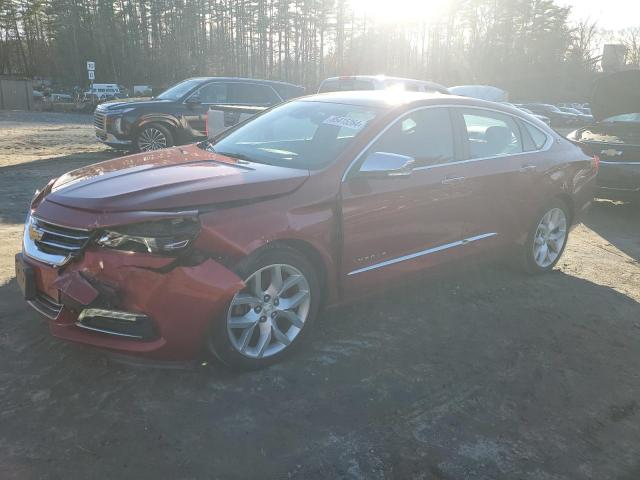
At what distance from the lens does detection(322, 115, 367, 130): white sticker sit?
3877 millimetres

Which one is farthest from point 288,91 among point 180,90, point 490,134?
point 490,134

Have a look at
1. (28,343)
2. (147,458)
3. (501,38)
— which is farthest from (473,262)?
(501,38)

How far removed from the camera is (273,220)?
124 inches

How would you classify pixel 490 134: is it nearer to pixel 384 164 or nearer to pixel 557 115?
pixel 384 164

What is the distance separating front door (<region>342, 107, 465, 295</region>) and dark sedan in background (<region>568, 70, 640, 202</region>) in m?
3.74

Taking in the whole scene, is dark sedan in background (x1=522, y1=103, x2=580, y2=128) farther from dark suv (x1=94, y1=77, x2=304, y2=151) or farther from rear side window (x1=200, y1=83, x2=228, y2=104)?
rear side window (x1=200, y1=83, x2=228, y2=104)

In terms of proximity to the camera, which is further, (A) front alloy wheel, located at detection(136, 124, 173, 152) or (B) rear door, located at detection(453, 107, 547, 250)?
(A) front alloy wheel, located at detection(136, 124, 173, 152)

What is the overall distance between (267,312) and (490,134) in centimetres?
265

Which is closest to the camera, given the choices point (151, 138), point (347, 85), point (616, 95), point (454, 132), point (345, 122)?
point (345, 122)

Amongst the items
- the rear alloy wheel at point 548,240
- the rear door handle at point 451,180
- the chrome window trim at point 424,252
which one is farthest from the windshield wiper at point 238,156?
the rear alloy wheel at point 548,240

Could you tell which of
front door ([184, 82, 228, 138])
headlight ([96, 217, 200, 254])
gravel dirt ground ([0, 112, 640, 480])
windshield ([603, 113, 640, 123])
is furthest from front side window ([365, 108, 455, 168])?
front door ([184, 82, 228, 138])

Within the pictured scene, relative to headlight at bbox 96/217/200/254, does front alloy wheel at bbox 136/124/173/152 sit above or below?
below

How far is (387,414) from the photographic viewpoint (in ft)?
9.61

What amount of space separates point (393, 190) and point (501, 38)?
62.9 metres
